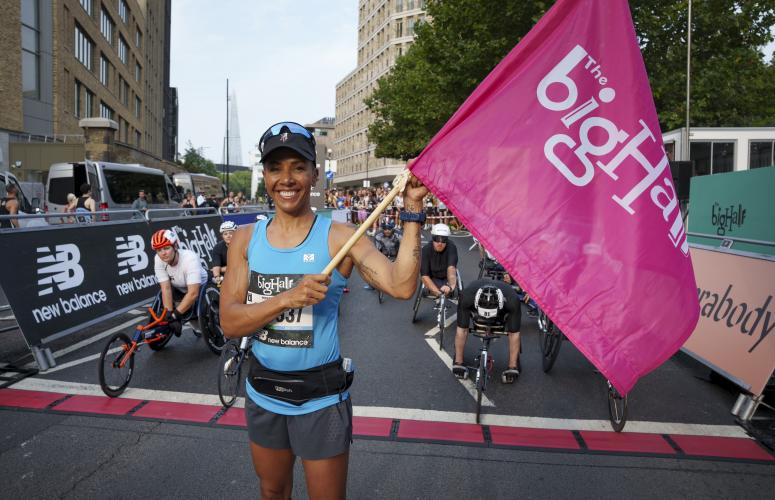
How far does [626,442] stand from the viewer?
4.95 m

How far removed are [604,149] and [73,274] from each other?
24.9ft

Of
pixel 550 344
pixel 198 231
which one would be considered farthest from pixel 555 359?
pixel 198 231

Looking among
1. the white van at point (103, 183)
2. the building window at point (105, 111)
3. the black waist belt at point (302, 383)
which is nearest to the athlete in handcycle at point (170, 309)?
the black waist belt at point (302, 383)

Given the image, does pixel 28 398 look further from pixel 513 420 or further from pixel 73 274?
pixel 513 420

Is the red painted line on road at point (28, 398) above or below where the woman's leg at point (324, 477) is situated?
below

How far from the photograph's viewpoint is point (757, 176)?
8.38 m

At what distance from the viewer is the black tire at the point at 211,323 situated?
7.47 metres

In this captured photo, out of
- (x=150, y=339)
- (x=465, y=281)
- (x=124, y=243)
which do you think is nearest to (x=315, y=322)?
(x=150, y=339)

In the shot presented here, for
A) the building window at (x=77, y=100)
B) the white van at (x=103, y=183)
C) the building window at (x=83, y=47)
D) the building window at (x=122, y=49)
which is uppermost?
the building window at (x=122, y=49)

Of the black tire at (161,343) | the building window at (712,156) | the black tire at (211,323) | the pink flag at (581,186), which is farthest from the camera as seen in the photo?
the building window at (712,156)

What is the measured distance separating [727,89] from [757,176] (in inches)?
681

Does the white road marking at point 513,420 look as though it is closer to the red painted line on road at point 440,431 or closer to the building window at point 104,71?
the red painted line on road at point 440,431

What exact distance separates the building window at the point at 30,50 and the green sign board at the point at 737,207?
28.6 meters

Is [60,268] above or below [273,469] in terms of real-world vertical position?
above
